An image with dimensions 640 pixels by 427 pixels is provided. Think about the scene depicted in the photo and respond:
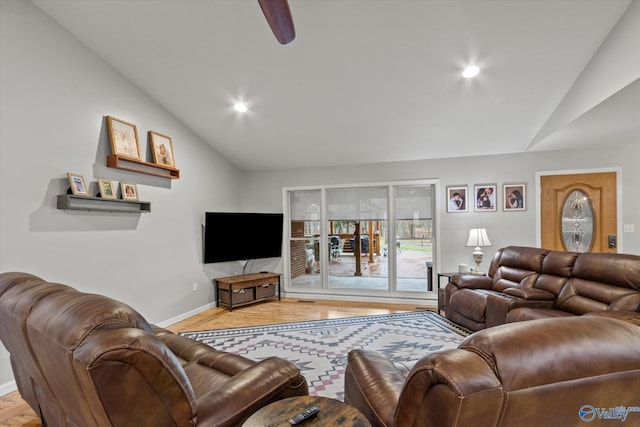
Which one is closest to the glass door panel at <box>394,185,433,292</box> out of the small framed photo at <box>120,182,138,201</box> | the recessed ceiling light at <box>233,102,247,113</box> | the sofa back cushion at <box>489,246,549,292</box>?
the sofa back cushion at <box>489,246,549,292</box>

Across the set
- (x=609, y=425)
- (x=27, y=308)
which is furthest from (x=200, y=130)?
(x=609, y=425)

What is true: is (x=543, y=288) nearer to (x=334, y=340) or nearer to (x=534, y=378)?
(x=334, y=340)

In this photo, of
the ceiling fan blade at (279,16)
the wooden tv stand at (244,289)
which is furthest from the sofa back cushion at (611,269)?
the wooden tv stand at (244,289)

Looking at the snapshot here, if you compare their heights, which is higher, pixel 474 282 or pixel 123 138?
pixel 123 138

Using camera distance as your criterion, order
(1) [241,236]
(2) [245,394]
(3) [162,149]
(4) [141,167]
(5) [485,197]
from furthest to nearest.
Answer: (1) [241,236] → (5) [485,197] → (3) [162,149] → (4) [141,167] → (2) [245,394]

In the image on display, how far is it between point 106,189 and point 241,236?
213 cm

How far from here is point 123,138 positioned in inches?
141

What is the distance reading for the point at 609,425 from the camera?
848 millimetres

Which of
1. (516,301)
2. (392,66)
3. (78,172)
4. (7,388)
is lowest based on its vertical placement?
(7,388)

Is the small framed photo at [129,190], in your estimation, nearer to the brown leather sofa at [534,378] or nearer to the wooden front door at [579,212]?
the brown leather sofa at [534,378]

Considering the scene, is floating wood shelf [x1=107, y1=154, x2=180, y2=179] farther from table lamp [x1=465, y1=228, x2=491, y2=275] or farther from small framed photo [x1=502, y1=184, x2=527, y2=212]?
small framed photo [x1=502, y1=184, x2=527, y2=212]

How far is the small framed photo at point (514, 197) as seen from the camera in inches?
182

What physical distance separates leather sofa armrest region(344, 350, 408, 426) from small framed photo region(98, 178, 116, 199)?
119 inches

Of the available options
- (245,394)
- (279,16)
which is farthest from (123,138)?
(245,394)
